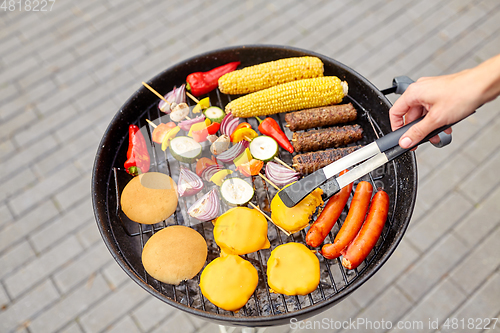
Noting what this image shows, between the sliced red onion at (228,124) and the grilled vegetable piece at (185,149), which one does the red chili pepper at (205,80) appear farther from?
the grilled vegetable piece at (185,149)

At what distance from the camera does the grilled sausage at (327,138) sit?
8.47 feet

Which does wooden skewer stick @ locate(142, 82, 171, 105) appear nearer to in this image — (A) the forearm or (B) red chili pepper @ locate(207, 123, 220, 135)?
(B) red chili pepper @ locate(207, 123, 220, 135)

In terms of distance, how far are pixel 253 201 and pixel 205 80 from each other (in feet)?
3.56

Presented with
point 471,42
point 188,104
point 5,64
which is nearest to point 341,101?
point 188,104

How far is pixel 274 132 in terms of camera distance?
8.70ft

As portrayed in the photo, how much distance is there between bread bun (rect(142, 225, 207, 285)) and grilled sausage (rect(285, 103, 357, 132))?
117 centimetres

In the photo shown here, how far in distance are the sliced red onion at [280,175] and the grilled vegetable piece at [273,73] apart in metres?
0.73

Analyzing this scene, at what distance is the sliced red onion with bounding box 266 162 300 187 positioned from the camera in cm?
247

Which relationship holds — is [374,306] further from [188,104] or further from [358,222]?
[188,104]

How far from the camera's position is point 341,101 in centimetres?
276

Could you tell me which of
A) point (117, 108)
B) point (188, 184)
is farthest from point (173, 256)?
point (117, 108)

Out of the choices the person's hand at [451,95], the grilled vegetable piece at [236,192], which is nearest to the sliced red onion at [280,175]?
the grilled vegetable piece at [236,192]

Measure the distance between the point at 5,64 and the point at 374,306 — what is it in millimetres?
5294

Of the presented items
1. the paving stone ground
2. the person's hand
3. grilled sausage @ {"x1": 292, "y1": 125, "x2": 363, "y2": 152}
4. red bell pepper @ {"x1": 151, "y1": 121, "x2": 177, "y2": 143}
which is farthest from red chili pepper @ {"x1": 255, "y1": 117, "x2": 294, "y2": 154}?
the paving stone ground
